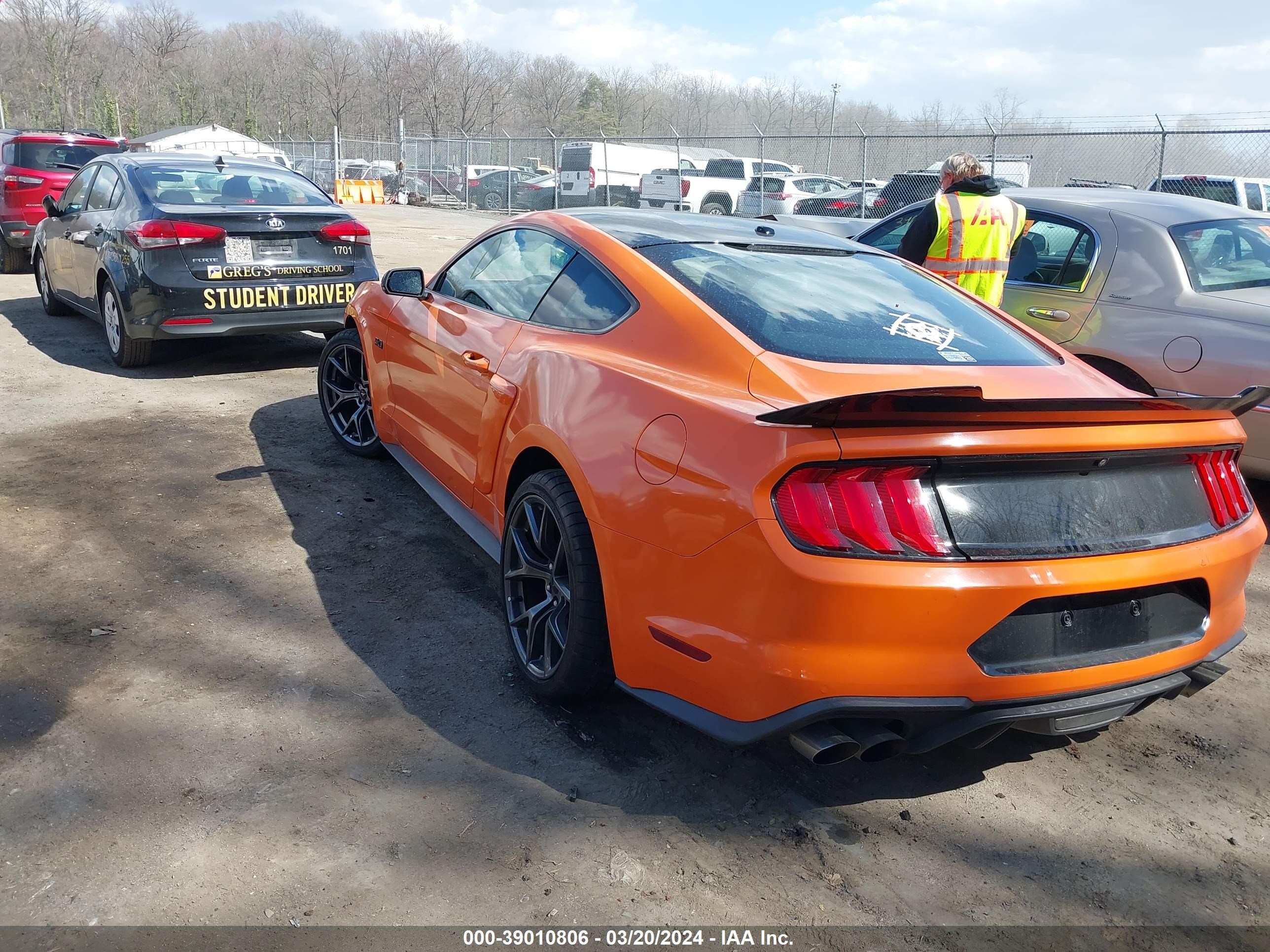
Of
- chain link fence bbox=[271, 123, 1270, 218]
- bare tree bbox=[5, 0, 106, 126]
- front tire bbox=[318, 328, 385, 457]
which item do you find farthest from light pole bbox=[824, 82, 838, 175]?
bare tree bbox=[5, 0, 106, 126]

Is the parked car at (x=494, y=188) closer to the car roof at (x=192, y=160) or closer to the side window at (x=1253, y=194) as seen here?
the side window at (x=1253, y=194)

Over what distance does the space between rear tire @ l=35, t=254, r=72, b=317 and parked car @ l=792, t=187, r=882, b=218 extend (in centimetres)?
1446

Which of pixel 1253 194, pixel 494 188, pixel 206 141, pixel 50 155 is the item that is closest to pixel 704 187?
pixel 494 188

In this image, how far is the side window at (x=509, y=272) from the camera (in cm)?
363

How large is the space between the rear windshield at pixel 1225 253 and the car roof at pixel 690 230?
2316 mm

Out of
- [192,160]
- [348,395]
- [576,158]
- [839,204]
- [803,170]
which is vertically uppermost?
[803,170]

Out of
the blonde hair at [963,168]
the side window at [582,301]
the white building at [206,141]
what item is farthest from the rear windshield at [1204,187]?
the white building at [206,141]

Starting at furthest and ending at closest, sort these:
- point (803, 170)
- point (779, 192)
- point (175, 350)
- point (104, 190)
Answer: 1. point (803, 170)
2. point (779, 192)
3. point (175, 350)
4. point (104, 190)

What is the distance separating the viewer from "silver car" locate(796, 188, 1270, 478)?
Answer: 479 centimetres

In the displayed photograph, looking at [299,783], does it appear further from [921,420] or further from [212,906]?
[921,420]

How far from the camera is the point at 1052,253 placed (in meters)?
5.68

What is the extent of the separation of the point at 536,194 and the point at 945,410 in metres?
30.3

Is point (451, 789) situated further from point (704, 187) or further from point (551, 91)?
point (551, 91)

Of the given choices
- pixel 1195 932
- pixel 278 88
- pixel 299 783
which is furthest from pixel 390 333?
pixel 278 88
